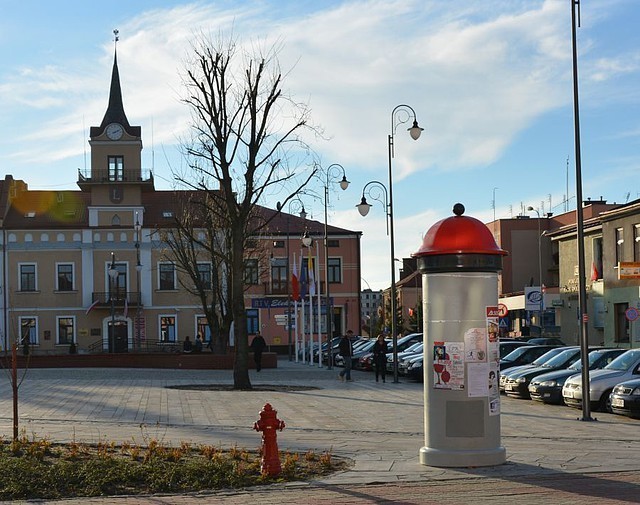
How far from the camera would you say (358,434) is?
17.9 metres

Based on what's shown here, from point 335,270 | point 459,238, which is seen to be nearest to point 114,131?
point 335,270

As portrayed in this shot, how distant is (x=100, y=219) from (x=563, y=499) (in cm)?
6714

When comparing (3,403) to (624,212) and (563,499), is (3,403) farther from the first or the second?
(624,212)

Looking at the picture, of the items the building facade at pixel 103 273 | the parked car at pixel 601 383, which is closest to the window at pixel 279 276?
the building facade at pixel 103 273

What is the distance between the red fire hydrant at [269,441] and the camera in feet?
41.4

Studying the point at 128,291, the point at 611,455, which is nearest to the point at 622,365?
the point at 611,455

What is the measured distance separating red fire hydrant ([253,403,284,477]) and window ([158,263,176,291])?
6271cm

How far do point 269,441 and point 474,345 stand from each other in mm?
2991

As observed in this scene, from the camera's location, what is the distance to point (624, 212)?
48156 mm

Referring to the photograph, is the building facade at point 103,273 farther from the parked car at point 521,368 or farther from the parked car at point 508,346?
the parked car at point 521,368

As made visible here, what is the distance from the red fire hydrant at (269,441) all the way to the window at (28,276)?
64.5 meters

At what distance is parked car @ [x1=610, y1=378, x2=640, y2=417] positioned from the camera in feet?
67.6

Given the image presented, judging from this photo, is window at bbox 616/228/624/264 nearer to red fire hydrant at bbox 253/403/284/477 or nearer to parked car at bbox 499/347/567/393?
parked car at bbox 499/347/567/393

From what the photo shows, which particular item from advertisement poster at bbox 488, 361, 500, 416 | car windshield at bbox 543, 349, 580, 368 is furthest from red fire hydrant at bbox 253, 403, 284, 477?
car windshield at bbox 543, 349, 580, 368
